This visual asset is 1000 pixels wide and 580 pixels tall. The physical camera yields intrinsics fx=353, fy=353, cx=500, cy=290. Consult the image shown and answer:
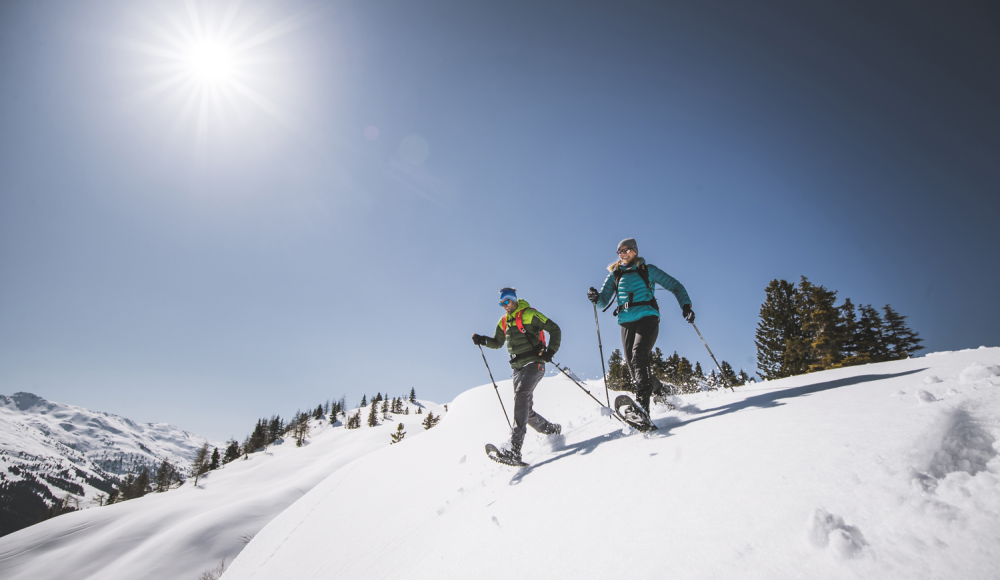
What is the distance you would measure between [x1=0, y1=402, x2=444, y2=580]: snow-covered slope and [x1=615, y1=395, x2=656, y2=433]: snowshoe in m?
5.26

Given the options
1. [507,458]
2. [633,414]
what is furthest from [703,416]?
[507,458]

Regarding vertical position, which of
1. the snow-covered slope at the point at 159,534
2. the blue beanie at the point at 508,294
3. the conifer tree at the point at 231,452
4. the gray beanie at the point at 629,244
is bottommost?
the snow-covered slope at the point at 159,534

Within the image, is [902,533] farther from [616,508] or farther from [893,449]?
[616,508]

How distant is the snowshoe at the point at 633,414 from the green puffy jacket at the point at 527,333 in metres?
1.31

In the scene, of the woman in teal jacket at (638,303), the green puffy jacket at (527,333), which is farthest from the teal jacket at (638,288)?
the green puffy jacket at (527,333)

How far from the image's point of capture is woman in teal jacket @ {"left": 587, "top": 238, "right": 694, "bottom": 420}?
15.2ft

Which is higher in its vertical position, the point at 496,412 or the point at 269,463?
the point at 496,412

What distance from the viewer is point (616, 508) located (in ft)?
8.00

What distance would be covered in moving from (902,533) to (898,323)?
3686cm

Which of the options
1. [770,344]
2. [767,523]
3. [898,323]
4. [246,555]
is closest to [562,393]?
[246,555]

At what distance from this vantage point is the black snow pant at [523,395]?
198 inches

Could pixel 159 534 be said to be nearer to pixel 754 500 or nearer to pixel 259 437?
pixel 754 500

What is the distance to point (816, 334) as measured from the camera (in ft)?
78.0

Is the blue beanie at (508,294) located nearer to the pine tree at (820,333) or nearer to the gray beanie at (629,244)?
the gray beanie at (629,244)
